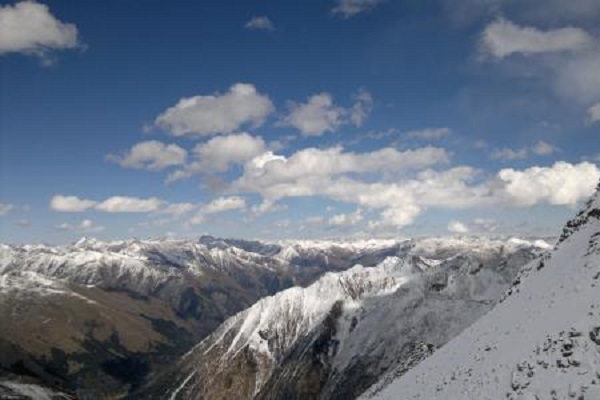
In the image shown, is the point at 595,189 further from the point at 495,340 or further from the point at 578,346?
the point at 578,346

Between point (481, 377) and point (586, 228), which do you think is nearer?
point (481, 377)

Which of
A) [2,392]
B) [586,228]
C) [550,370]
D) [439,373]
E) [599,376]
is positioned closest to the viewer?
[599,376]

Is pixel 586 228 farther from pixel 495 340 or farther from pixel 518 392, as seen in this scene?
pixel 518 392

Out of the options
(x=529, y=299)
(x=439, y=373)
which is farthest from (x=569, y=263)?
(x=439, y=373)

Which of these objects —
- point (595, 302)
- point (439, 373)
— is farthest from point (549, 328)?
point (439, 373)

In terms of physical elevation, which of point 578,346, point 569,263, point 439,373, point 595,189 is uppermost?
point 595,189

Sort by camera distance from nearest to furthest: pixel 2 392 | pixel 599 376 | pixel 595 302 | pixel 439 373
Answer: pixel 599 376
pixel 595 302
pixel 2 392
pixel 439 373

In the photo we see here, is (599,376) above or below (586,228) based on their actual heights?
below
